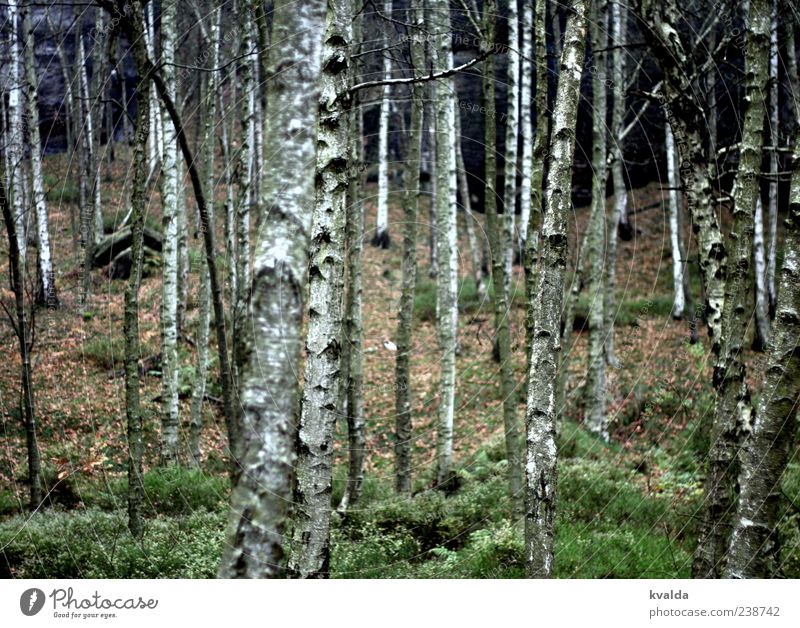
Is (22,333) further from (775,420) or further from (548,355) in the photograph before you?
(775,420)

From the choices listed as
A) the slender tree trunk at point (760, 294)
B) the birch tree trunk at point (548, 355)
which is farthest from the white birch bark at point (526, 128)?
the birch tree trunk at point (548, 355)

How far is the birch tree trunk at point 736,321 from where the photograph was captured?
18.6 feet

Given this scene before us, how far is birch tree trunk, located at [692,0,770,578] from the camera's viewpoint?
5660 millimetres

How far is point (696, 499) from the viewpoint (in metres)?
9.30

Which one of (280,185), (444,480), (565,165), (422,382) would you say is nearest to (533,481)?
(565,165)

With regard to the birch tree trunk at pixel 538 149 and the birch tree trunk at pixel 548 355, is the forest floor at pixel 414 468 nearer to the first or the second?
the birch tree trunk at pixel 548 355

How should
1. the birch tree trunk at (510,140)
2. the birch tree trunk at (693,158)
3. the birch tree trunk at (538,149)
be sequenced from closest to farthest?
the birch tree trunk at (693,158), the birch tree trunk at (538,149), the birch tree trunk at (510,140)

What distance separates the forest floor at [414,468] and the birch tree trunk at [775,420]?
1.86 metres

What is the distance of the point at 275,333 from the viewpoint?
3629mm

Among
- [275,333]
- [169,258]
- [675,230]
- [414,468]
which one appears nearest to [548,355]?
[275,333]

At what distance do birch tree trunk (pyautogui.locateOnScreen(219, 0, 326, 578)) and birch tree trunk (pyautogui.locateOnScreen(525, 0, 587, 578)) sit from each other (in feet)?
7.06

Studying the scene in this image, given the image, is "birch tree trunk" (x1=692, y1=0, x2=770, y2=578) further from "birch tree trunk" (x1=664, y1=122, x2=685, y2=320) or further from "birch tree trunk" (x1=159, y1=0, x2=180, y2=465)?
"birch tree trunk" (x1=664, y1=122, x2=685, y2=320)

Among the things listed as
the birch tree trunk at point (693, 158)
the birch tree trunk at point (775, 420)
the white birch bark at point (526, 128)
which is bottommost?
the birch tree trunk at point (775, 420)

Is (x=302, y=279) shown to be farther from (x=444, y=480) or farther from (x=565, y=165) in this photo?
(x=444, y=480)
